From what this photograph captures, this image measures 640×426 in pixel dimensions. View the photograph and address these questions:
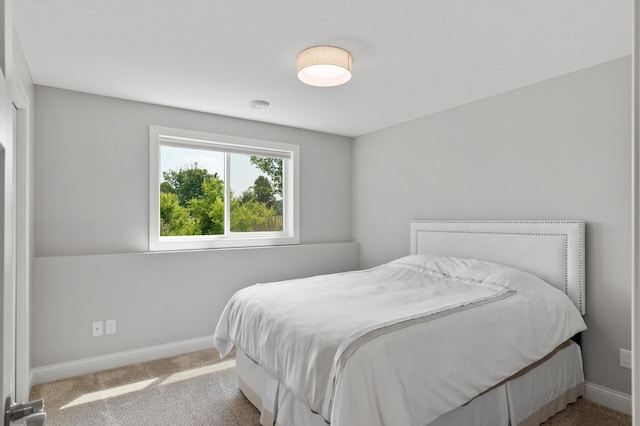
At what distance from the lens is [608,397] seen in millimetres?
2543

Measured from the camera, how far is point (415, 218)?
4020 millimetres

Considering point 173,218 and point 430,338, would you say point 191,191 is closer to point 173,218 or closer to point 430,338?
point 173,218

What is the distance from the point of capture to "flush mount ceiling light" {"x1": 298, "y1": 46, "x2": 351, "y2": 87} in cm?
227

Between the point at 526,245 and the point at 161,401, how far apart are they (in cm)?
301

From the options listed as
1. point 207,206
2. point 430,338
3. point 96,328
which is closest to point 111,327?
point 96,328

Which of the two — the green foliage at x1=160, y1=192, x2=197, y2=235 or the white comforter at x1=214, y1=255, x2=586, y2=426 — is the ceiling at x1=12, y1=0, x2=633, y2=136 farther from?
the white comforter at x1=214, y1=255, x2=586, y2=426

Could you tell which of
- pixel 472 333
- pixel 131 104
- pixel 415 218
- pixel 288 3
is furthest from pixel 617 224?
pixel 131 104

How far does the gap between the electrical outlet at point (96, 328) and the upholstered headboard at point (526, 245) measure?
3.13m

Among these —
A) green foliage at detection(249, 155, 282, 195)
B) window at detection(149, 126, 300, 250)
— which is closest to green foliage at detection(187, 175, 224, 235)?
window at detection(149, 126, 300, 250)

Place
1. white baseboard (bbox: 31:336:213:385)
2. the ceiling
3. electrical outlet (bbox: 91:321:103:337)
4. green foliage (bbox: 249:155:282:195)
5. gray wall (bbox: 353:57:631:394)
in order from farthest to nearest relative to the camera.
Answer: green foliage (bbox: 249:155:282:195) < electrical outlet (bbox: 91:321:103:337) < white baseboard (bbox: 31:336:213:385) < gray wall (bbox: 353:57:631:394) < the ceiling

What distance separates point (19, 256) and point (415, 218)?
3.47 m

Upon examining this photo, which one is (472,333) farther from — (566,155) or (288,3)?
(288,3)

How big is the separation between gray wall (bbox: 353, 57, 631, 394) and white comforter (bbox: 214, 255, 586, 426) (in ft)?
1.27

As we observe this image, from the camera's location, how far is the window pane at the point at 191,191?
3639 millimetres
